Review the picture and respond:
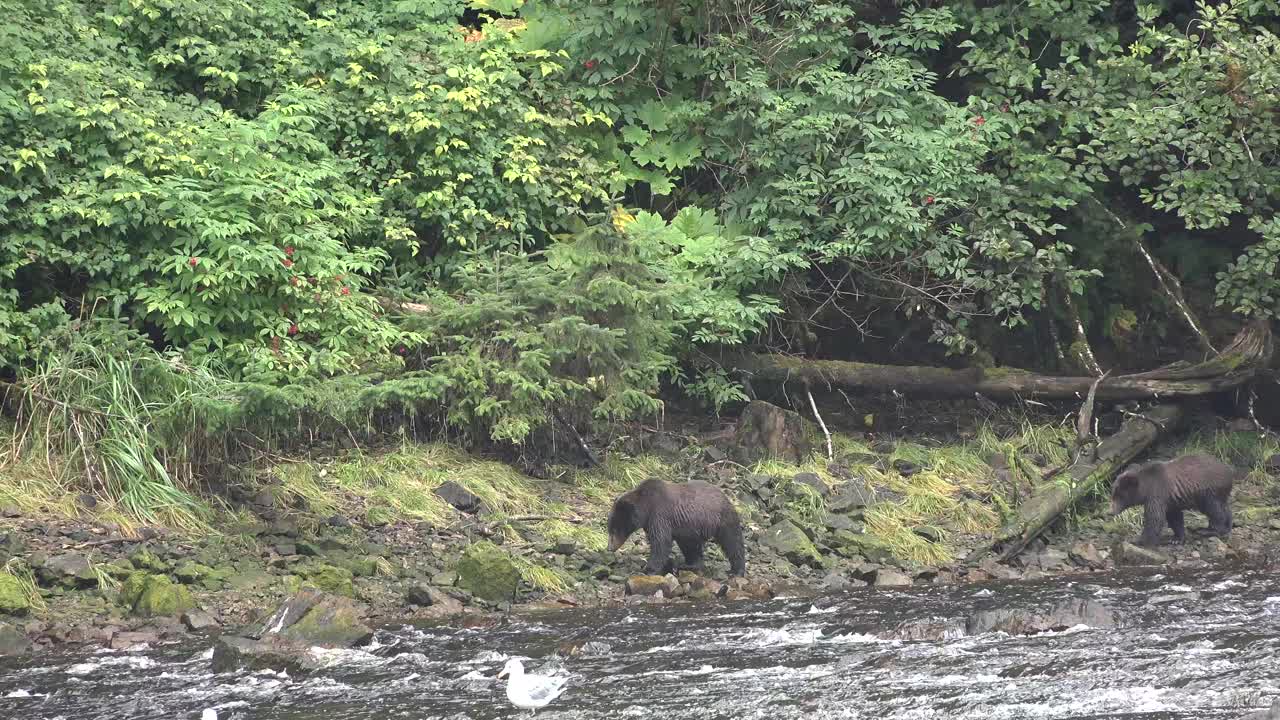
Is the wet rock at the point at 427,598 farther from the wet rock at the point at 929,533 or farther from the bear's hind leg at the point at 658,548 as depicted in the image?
the wet rock at the point at 929,533

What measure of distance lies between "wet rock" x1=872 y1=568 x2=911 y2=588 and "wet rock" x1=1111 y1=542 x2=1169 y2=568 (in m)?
2.10

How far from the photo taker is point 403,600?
397 inches

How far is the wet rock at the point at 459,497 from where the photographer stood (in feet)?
39.4

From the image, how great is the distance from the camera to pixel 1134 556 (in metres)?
11.8

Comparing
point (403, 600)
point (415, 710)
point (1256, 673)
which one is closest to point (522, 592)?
point (403, 600)

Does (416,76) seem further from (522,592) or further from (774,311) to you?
(522,592)

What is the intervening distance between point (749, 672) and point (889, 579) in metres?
3.30

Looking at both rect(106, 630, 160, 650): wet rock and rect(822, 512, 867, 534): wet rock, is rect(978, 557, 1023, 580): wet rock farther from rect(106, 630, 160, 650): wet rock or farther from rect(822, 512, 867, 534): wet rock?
rect(106, 630, 160, 650): wet rock

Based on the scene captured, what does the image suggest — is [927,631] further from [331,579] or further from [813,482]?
[331,579]

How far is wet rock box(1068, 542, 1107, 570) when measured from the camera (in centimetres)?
1160

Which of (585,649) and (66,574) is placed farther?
(66,574)

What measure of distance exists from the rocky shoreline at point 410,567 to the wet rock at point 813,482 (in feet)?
0.11

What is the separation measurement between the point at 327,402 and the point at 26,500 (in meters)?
2.42

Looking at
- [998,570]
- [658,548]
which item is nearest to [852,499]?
[998,570]
